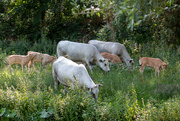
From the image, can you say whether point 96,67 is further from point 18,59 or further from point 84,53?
point 18,59

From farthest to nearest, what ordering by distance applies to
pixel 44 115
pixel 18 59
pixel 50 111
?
pixel 18 59
pixel 50 111
pixel 44 115

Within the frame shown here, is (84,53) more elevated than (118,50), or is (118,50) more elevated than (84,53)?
(84,53)

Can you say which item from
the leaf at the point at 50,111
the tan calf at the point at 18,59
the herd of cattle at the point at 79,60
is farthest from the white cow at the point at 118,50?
the leaf at the point at 50,111

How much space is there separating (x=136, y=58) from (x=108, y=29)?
4290mm

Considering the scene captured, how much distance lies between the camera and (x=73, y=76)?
6961 mm

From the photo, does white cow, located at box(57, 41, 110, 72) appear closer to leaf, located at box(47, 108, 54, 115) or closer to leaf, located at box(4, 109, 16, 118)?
leaf, located at box(47, 108, 54, 115)

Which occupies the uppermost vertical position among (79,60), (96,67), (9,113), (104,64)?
(9,113)

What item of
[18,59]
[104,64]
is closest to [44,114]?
[104,64]

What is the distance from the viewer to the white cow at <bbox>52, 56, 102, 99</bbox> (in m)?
6.71

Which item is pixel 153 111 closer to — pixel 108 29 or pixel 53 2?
pixel 108 29

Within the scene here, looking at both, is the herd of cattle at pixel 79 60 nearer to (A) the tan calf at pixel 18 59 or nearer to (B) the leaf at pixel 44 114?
(A) the tan calf at pixel 18 59

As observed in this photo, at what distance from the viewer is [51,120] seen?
19.9 ft

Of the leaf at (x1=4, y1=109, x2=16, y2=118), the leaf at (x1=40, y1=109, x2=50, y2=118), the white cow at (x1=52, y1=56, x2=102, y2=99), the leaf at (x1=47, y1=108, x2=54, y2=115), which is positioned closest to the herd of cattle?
the white cow at (x1=52, y1=56, x2=102, y2=99)

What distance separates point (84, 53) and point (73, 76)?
482 centimetres
